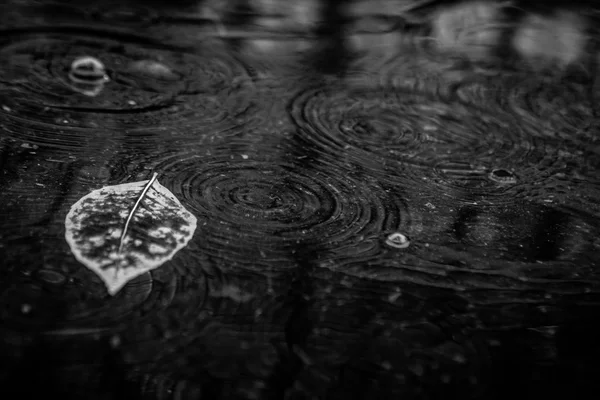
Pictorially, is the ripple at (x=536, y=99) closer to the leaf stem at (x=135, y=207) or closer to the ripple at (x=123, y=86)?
the ripple at (x=123, y=86)

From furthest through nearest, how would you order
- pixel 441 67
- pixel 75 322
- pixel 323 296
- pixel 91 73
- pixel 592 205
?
pixel 441 67 → pixel 91 73 → pixel 592 205 → pixel 323 296 → pixel 75 322

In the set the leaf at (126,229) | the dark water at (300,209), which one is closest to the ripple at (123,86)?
the dark water at (300,209)

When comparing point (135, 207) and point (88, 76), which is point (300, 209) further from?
point (88, 76)

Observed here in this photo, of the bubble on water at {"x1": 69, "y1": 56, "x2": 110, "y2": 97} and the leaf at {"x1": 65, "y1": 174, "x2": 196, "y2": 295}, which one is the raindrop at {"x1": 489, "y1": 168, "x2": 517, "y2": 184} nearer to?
the leaf at {"x1": 65, "y1": 174, "x2": 196, "y2": 295}

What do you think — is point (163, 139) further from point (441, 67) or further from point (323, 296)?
point (441, 67)

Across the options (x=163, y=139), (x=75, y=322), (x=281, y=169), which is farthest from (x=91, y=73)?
(x=75, y=322)

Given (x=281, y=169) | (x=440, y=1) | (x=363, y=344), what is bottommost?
(x=363, y=344)

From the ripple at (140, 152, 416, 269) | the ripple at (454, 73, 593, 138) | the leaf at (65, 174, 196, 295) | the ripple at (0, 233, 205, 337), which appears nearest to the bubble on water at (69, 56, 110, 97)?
the ripple at (140, 152, 416, 269)
